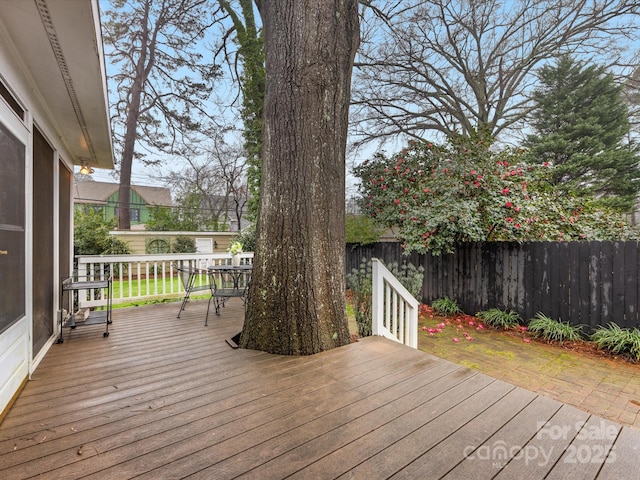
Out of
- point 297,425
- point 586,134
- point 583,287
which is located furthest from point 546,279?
point 586,134

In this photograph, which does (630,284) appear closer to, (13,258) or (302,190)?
(302,190)

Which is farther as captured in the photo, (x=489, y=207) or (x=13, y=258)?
(x=489, y=207)

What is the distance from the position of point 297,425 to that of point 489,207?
4.85 m

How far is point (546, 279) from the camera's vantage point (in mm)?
4688

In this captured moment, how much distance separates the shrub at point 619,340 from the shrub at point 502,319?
41.4 inches

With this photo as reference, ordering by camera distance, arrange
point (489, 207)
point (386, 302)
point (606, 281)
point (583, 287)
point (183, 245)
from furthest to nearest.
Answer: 1. point (183, 245)
2. point (489, 207)
3. point (583, 287)
4. point (606, 281)
5. point (386, 302)

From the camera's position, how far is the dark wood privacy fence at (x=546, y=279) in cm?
397

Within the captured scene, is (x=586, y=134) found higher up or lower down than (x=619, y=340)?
higher up

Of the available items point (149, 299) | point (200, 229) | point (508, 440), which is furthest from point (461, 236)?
point (200, 229)

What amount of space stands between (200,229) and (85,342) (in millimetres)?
10804

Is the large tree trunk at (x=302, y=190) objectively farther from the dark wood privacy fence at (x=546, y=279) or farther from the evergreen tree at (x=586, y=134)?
the evergreen tree at (x=586, y=134)

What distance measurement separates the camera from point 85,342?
3.25 metres

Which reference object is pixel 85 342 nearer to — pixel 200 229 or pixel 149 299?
pixel 149 299

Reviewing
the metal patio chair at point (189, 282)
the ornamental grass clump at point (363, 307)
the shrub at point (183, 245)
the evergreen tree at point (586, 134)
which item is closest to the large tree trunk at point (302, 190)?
the ornamental grass clump at point (363, 307)
